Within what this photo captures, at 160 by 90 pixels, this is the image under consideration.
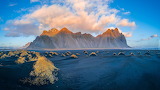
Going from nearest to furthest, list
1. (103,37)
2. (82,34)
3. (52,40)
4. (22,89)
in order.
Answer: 1. (22,89)
2. (52,40)
3. (82,34)
4. (103,37)

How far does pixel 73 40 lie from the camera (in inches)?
4791

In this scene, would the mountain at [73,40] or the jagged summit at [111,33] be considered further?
the jagged summit at [111,33]

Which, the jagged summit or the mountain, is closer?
the mountain

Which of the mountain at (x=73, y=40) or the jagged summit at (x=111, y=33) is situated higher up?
the jagged summit at (x=111, y=33)

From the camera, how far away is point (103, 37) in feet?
492

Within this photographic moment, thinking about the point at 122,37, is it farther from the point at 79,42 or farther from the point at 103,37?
the point at 79,42

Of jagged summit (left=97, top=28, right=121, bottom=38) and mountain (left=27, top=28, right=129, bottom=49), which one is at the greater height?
jagged summit (left=97, top=28, right=121, bottom=38)

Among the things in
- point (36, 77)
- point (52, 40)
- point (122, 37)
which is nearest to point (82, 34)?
point (52, 40)

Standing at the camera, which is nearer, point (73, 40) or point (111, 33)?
point (73, 40)

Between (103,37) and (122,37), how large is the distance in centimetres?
3597

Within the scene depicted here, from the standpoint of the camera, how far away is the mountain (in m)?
106

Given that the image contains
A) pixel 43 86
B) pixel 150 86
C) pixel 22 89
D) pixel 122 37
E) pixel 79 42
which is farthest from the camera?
pixel 122 37

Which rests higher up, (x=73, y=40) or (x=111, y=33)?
(x=111, y=33)

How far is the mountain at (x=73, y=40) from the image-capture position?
106319 mm
